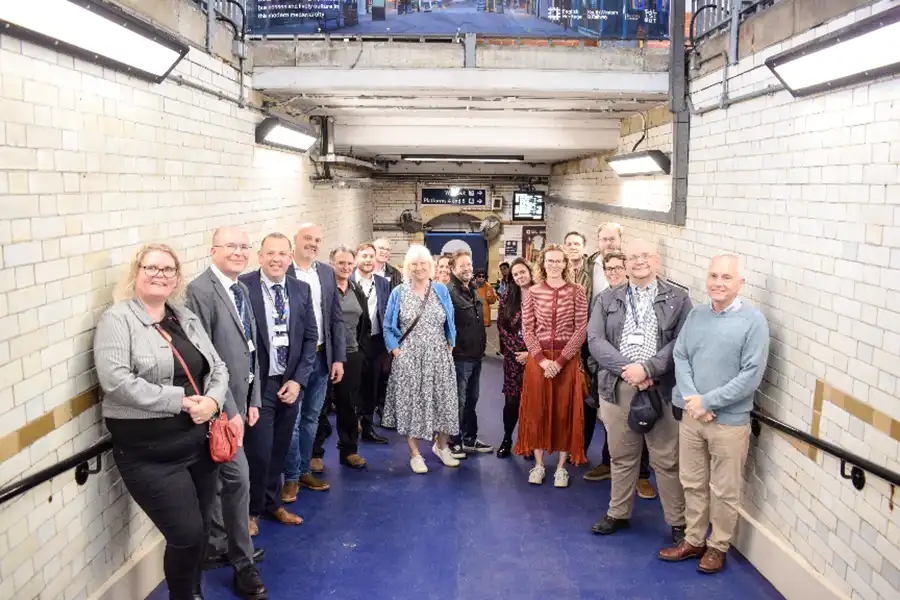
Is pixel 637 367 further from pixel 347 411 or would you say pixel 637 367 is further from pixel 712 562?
pixel 347 411

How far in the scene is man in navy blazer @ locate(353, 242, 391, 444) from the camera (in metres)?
5.89

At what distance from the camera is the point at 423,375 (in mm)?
5535

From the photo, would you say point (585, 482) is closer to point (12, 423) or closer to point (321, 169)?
point (12, 423)

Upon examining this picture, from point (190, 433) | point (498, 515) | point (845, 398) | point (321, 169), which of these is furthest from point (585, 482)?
point (321, 169)

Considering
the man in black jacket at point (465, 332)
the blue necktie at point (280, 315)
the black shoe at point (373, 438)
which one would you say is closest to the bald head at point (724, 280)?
the man in black jacket at point (465, 332)

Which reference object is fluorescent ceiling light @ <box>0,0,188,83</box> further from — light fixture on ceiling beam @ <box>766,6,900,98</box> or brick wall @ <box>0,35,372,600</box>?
light fixture on ceiling beam @ <box>766,6,900,98</box>

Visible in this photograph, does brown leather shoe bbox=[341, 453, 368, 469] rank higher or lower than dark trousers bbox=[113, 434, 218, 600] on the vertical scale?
lower

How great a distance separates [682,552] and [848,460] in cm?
128

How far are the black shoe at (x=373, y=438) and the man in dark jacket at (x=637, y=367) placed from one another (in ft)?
7.42

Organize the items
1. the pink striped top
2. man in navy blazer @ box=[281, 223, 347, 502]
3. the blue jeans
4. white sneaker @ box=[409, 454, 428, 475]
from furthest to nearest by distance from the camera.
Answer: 1. white sneaker @ box=[409, 454, 428, 475]
2. the pink striped top
3. the blue jeans
4. man in navy blazer @ box=[281, 223, 347, 502]

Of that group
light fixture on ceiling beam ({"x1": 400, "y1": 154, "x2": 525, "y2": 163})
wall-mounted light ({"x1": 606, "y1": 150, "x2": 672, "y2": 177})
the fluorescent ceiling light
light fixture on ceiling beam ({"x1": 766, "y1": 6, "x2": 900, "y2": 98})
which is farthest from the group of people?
light fixture on ceiling beam ({"x1": 400, "y1": 154, "x2": 525, "y2": 163})

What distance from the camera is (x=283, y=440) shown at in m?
4.56

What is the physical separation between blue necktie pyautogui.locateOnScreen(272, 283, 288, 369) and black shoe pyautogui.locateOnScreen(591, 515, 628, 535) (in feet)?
7.26

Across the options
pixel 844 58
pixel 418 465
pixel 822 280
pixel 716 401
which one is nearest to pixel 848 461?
pixel 716 401
